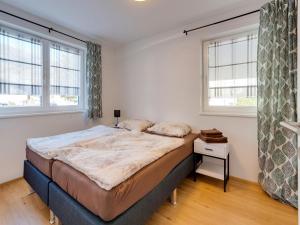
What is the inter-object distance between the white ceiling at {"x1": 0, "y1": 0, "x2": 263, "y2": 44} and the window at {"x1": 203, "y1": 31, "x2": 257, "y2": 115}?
0.50m

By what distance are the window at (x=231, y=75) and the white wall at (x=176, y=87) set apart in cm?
13

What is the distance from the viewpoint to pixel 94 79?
329 cm

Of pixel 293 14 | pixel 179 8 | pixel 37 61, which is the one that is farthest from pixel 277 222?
pixel 37 61

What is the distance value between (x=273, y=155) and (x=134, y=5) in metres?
2.61

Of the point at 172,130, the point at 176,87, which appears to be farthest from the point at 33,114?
the point at 176,87

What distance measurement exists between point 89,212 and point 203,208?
124 centimetres

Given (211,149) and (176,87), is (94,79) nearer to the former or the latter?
(176,87)

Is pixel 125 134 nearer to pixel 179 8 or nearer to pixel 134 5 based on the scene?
pixel 134 5

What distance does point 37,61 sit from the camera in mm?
2713

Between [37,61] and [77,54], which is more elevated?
[77,54]

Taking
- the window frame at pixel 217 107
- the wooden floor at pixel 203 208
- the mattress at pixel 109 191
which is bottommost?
the wooden floor at pixel 203 208

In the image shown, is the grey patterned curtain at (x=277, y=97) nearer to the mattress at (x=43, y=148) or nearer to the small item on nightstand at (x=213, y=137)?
the small item on nightstand at (x=213, y=137)

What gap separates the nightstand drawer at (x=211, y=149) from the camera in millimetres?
2139

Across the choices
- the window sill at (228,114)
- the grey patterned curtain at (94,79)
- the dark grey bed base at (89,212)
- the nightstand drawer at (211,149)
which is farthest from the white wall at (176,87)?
the dark grey bed base at (89,212)
